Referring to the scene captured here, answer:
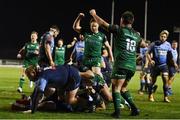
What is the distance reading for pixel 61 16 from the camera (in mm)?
46344

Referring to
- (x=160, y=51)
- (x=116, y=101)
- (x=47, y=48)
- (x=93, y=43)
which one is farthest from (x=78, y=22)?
(x=160, y=51)

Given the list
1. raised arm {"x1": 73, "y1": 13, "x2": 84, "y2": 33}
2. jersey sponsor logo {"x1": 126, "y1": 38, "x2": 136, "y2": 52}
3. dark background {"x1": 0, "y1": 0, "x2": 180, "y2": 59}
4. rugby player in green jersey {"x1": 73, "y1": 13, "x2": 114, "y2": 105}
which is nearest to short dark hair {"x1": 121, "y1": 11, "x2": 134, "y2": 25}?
jersey sponsor logo {"x1": 126, "y1": 38, "x2": 136, "y2": 52}

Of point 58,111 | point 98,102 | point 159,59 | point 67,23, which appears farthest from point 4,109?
point 67,23

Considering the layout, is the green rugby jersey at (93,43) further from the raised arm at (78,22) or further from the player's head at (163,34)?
the player's head at (163,34)

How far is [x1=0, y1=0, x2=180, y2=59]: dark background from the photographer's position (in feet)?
150

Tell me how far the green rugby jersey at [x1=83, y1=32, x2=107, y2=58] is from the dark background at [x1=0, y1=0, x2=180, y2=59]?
33084 mm

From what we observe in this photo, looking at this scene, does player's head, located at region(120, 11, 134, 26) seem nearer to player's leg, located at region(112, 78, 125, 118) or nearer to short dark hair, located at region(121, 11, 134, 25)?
short dark hair, located at region(121, 11, 134, 25)

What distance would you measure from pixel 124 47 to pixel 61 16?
36.1m

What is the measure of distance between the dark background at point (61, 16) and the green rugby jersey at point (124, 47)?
3487cm

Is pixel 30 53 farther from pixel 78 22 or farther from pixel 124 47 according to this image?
pixel 124 47

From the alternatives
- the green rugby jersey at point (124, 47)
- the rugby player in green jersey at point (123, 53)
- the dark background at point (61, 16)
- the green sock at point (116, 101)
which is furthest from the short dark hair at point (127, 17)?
the dark background at point (61, 16)

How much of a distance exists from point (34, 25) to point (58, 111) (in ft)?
118

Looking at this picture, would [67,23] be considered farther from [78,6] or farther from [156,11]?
[156,11]

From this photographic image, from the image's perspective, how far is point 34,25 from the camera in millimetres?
46531
